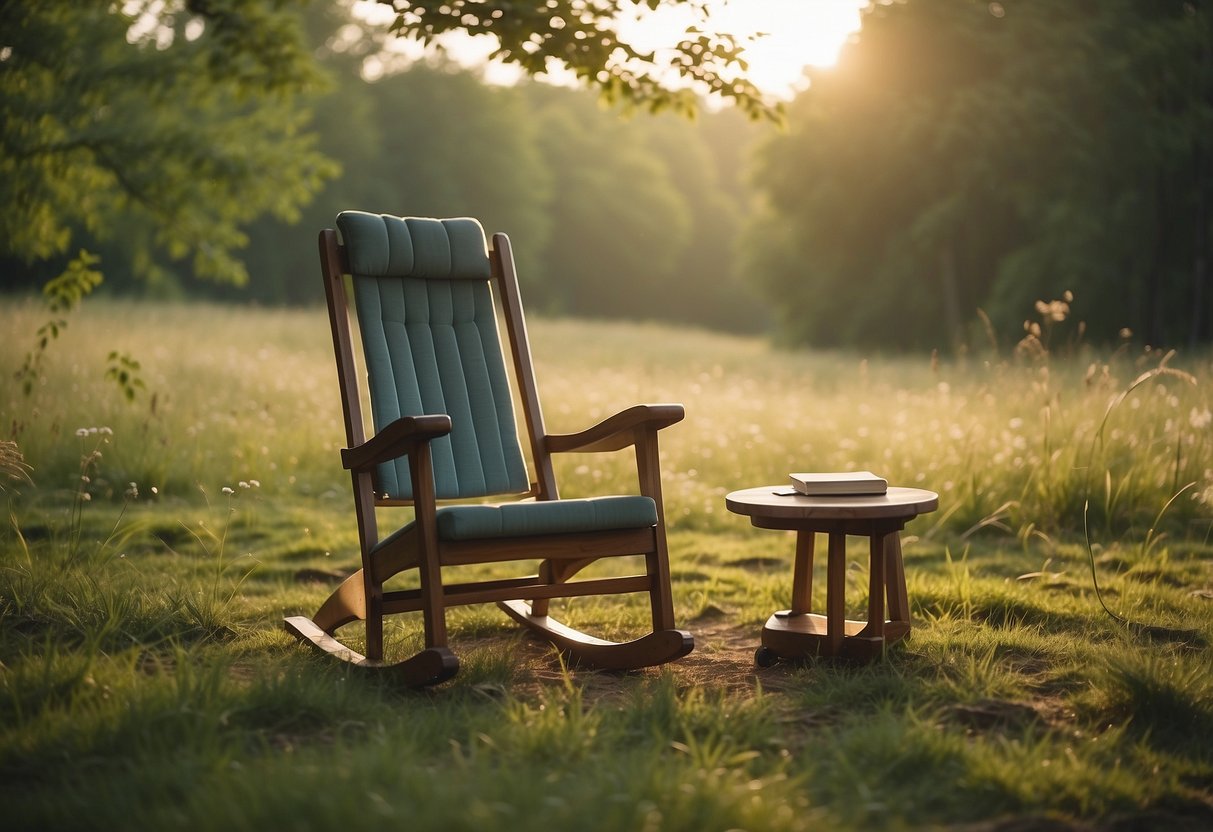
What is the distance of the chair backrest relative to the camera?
3.38 meters

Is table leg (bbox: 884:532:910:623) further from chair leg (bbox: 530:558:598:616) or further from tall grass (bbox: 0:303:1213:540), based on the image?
tall grass (bbox: 0:303:1213:540)

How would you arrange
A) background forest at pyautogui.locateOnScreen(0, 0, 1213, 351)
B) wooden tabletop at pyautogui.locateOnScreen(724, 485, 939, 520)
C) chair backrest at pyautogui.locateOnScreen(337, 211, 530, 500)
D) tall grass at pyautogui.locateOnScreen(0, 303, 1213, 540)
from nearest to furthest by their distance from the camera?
wooden tabletop at pyautogui.locateOnScreen(724, 485, 939, 520) → chair backrest at pyautogui.locateOnScreen(337, 211, 530, 500) → tall grass at pyautogui.locateOnScreen(0, 303, 1213, 540) → background forest at pyautogui.locateOnScreen(0, 0, 1213, 351)

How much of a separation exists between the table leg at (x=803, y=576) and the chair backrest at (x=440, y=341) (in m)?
0.89

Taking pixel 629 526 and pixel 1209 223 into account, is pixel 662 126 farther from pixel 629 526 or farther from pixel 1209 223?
pixel 629 526

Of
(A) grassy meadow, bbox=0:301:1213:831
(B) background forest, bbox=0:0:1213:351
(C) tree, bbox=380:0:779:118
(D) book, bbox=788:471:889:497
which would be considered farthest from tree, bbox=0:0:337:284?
(D) book, bbox=788:471:889:497

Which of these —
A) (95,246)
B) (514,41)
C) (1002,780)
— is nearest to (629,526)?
(1002,780)

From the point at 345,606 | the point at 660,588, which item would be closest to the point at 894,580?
the point at 660,588

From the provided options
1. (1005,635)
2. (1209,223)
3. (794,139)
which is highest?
(794,139)

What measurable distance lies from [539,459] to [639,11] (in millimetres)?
1714

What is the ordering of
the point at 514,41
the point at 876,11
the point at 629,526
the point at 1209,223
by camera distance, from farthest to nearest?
1. the point at 876,11
2. the point at 1209,223
3. the point at 514,41
4. the point at 629,526

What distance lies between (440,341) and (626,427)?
81cm

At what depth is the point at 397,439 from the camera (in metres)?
2.75

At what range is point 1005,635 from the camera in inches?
128

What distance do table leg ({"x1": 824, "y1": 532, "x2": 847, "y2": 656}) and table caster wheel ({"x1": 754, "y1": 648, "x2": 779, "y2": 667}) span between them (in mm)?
184
